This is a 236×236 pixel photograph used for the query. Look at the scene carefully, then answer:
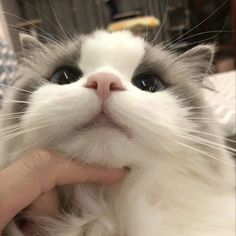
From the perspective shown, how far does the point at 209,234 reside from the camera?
25.7 inches

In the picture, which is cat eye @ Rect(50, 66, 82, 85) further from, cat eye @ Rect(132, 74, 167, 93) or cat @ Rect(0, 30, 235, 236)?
cat eye @ Rect(132, 74, 167, 93)

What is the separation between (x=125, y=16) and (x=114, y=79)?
3.18 m

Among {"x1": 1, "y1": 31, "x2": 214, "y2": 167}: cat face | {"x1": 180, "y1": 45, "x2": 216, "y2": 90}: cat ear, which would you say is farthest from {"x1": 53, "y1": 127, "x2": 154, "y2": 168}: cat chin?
{"x1": 180, "y1": 45, "x2": 216, "y2": 90}: cat ear

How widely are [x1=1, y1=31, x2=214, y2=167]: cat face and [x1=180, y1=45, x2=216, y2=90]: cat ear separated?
0.10 m

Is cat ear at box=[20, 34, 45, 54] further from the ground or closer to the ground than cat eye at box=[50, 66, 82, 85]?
further from the ground

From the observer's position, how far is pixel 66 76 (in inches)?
29.3

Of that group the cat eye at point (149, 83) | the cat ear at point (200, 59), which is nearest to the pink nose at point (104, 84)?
the cat eye at point (149, 83)

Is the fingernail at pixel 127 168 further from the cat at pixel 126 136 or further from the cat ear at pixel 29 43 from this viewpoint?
the cat ear at pixel 29 43

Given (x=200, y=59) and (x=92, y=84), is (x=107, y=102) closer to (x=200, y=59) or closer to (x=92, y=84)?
(x=92, y=84)

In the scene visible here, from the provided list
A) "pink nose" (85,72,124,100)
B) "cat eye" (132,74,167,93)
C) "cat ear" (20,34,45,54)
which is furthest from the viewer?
"cat ear" (20,34,45,54)

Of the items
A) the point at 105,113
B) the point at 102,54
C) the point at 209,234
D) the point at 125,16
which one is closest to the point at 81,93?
the point at 105,113

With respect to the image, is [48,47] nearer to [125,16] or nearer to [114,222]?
[114,222]

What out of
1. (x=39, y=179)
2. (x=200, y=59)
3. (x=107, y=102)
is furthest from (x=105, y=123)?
(x=200, y=59)

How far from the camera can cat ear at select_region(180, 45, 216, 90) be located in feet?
→ 3.15
